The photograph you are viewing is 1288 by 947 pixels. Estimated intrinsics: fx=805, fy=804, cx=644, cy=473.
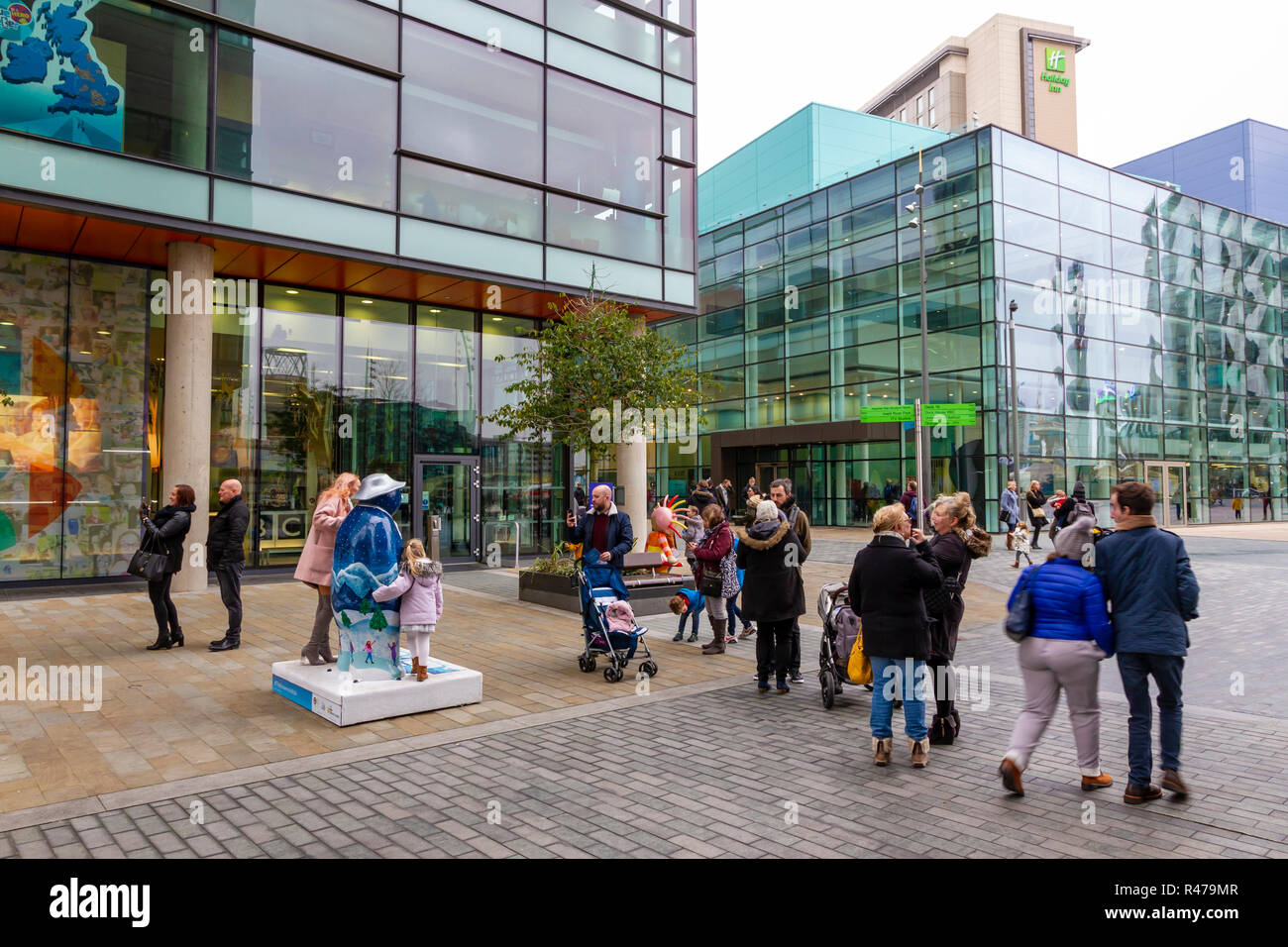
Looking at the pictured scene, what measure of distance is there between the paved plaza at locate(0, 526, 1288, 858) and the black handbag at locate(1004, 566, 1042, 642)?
97cm

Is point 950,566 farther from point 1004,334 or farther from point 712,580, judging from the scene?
point 1004,334

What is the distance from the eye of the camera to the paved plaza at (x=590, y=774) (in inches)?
164

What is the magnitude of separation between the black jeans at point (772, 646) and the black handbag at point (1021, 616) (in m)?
2.74

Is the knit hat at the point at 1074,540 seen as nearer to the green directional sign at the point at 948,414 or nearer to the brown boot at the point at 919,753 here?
the brown boot at the point at 919,753

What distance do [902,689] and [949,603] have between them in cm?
78

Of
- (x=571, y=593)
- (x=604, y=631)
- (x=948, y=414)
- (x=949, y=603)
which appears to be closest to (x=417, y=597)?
(x=604, y=631)

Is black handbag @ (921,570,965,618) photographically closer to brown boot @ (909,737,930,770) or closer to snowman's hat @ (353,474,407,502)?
brown boot @ (909,737,930,770)

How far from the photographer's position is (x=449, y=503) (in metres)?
18.7

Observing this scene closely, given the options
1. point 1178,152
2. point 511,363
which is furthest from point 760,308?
point 1178,152

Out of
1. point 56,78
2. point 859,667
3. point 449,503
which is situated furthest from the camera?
point 449,503

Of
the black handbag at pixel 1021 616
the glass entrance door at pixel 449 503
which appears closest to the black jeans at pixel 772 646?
the black handbag at pixel 1021 616

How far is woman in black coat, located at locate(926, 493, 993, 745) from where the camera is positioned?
229 inches
